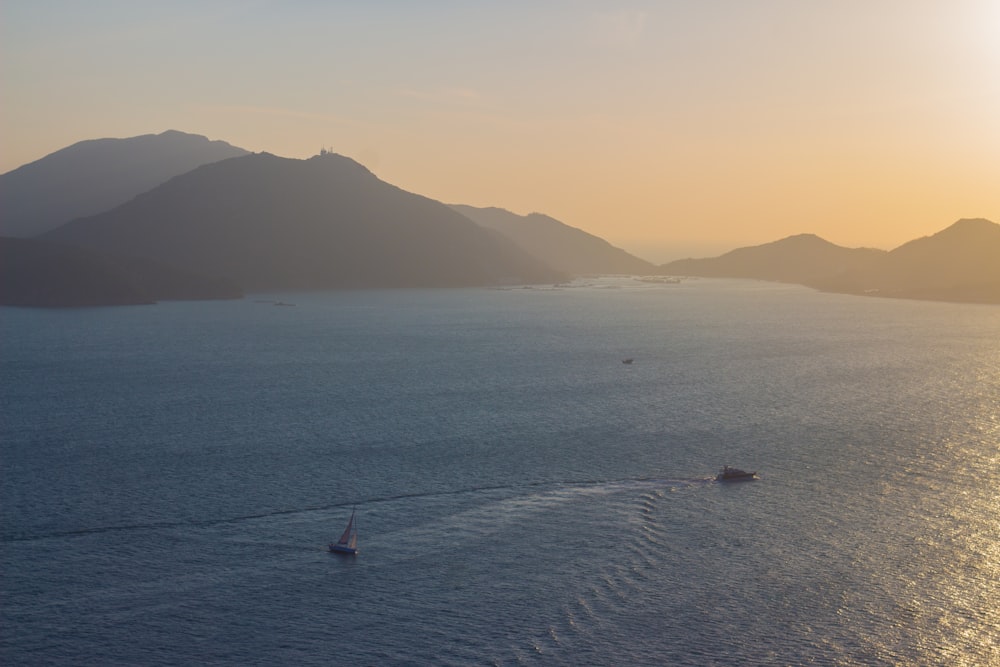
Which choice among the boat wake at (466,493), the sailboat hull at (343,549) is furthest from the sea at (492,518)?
the sailboat hull at (343,549)

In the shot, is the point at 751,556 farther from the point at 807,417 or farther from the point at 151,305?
the point at 151,305

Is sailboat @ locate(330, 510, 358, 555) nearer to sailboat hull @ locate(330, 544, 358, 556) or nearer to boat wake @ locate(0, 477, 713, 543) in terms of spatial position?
sailboat hull @ locate(330, 544, 358, 556)

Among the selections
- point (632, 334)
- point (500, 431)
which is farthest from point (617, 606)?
point (632, 334)

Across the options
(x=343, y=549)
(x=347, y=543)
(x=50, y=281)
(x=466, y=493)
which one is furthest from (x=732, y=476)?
(x=50, y=281)

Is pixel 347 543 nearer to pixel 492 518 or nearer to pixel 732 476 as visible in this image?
pixel 492 518

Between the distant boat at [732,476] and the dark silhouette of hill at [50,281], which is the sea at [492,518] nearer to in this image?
the distant boat at [732,476]

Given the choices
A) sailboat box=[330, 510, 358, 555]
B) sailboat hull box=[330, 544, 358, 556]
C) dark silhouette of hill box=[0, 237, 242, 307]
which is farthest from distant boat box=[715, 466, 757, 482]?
dark silhouette of hill box=[0, 237, 242, 307]

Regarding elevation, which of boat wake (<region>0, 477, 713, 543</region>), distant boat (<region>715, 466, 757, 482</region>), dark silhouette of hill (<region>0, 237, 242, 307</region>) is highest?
dark silhouette of hill (<region>0, 237, 242, 307</region>)
